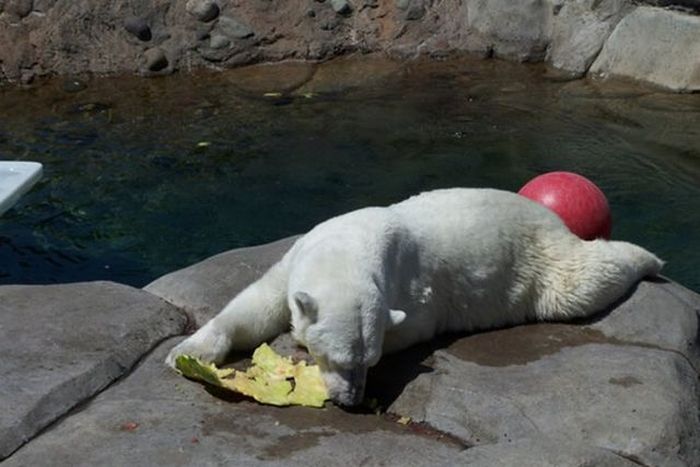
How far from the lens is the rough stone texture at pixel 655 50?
9828 millimetres

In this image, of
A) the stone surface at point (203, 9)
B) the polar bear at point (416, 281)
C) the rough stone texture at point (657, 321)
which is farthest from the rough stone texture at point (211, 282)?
the stone surface at point (203, 9)

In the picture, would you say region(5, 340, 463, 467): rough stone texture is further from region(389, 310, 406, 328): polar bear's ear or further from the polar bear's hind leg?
the polar bear's hind leg

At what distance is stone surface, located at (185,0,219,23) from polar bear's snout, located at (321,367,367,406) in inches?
263

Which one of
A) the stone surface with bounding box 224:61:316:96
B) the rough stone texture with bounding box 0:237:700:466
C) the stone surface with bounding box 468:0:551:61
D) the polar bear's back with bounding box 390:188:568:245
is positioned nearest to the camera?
the rough stone texture with bounding box 0:237:700:466

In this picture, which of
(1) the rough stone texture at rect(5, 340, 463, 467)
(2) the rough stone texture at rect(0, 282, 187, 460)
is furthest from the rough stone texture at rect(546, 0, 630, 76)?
(1) the rough stone texture at rect(5, 340, 463, 467)

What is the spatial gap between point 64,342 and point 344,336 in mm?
1091

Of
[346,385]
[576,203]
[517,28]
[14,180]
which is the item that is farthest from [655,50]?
[346,385]

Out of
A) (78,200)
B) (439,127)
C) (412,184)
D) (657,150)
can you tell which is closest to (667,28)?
(657,150)

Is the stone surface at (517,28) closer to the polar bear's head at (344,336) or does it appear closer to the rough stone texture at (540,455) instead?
the polar bear's head at (344,336)

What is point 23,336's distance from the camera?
4531 mm

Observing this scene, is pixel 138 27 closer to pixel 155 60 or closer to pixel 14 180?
pixel 155 60

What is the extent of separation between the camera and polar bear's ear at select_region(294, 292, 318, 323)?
13.5 ft

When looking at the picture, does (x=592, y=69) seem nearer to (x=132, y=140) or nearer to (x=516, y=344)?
(x=132, y=140)

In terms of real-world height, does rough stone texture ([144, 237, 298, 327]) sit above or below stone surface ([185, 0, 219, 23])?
above
